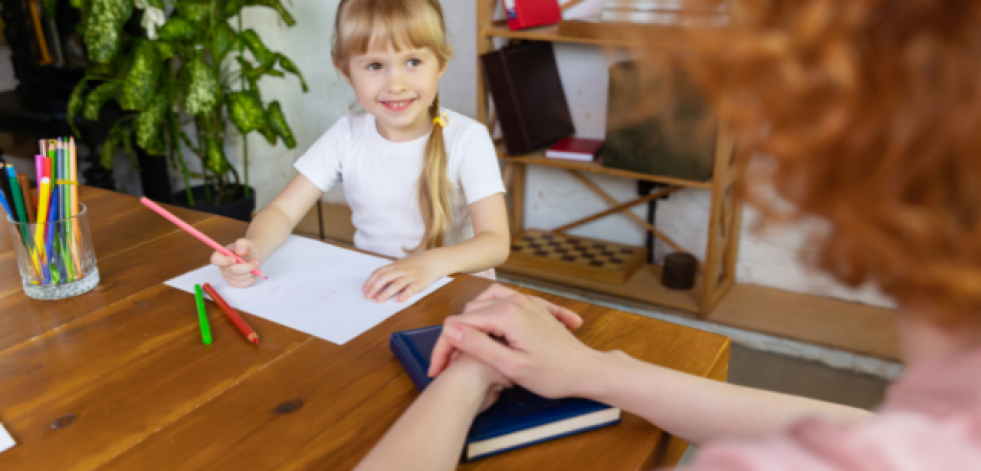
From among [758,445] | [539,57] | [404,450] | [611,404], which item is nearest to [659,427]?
[611,404]

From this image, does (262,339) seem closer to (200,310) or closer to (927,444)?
(200,310)

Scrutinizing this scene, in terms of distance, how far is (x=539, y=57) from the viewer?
2387 millimetres

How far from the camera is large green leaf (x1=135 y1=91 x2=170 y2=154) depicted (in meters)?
2.26

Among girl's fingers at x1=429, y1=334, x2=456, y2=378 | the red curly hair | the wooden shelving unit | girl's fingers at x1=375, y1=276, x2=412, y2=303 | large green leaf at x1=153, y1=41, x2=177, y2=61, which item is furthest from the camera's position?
large green leaf at x1=153, y1=41, x2=177, y2=61

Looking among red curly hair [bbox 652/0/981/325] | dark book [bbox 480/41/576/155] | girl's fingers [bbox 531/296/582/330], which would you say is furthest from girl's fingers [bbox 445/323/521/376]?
dark book [bbox 480/41/576/155]

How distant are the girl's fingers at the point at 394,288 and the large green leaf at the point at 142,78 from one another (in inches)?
62.9

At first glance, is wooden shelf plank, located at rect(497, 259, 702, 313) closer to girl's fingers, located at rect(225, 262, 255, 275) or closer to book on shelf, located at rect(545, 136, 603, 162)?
book on shelf, located at rect(545, 136, 603, 162)

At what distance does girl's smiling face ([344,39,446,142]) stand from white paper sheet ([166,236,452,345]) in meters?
0.37

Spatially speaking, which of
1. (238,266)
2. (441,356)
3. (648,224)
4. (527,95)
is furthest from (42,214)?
(648,224)

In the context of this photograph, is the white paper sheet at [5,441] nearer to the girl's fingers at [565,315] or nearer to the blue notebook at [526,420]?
the blue notebook at [526,420]

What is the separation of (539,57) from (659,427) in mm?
1864

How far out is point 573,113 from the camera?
2.54m

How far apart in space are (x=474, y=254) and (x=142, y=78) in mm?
1479

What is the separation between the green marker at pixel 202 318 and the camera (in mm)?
837
